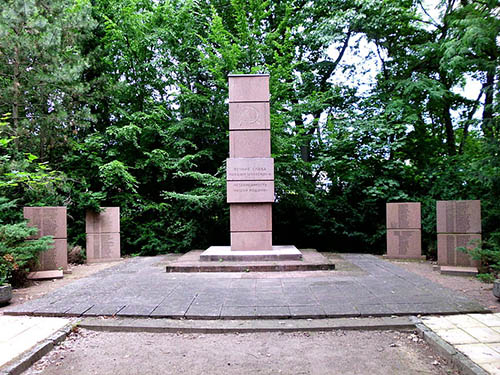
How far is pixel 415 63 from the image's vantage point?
1152 cm

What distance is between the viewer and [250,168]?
762 cm

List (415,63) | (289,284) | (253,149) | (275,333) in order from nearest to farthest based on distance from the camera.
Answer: (275,333), (289,284), (253,149), (415,63)

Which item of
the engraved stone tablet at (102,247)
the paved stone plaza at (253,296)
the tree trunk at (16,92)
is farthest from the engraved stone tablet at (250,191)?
the tree trunk at (16,92)

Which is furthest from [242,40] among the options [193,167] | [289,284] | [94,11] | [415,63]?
[289,284]

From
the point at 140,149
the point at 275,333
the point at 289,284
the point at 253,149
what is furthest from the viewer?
the point at 140,149

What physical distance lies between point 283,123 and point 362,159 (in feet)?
9.44

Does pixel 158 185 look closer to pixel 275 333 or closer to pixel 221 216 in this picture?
pixel 221 216

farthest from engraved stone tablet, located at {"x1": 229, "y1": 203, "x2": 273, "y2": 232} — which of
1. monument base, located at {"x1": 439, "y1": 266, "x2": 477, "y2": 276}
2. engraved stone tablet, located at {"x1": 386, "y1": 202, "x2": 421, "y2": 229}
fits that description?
monument base, located at {"x1": 439, "y1": 266, "x2": 477, "y2": 276}

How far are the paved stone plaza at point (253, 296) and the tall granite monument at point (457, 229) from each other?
1.28 meters

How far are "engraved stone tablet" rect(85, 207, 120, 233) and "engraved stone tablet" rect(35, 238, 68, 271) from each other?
5.64ft

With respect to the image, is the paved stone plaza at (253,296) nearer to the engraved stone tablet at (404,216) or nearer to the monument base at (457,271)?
the monument base at (457,271)

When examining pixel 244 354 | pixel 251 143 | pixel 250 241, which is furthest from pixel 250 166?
pixel 244 354

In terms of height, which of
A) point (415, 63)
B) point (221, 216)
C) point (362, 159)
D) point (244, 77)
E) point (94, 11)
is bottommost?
point (221, 216)

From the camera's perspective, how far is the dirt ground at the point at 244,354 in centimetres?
285
